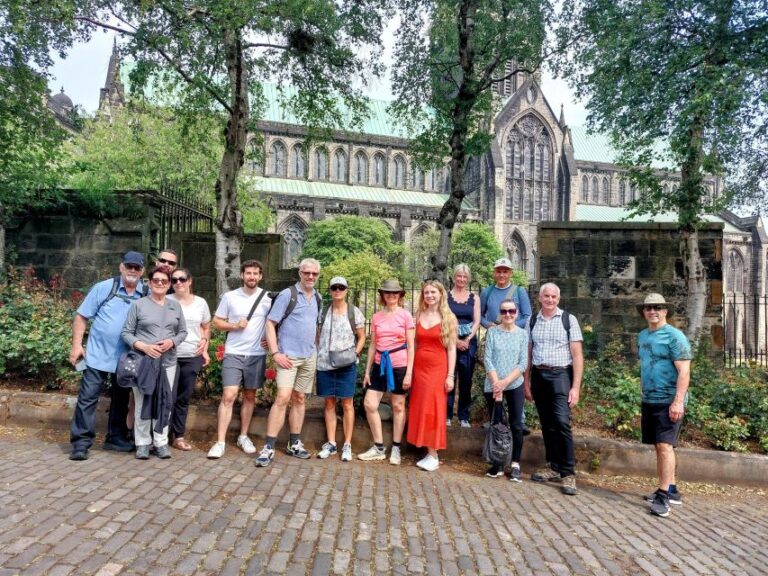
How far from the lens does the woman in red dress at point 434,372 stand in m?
5.07

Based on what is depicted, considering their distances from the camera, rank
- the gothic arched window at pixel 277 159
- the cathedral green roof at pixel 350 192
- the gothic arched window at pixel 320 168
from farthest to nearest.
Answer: the gothic arched window at pixel 320 168 → the gothic arched window at pixel 277 159 → the cathedral green roof at pixel 350 192

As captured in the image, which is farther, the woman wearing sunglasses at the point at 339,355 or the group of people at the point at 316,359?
the woman wearing sunglasses at the point at 339,355

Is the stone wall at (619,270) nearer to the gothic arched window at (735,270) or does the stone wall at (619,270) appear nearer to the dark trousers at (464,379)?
the dark trousers at (464,379)

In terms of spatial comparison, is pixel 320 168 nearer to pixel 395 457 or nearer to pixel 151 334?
pixel 151 334

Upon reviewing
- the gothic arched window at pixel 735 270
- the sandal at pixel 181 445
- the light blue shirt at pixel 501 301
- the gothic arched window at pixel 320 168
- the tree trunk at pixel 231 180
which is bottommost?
the sandal at pixel 181 445

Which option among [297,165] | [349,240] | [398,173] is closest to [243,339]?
[349,240]

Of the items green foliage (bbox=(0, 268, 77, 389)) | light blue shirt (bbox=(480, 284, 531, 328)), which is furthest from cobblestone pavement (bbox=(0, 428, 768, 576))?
light blue shirt (bbox=(480, 284, 531, 328))

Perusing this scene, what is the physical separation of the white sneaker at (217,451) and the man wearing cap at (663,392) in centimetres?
381

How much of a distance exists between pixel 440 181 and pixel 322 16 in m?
47.6

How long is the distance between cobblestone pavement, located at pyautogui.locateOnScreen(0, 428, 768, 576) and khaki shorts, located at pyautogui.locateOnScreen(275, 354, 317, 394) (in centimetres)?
71

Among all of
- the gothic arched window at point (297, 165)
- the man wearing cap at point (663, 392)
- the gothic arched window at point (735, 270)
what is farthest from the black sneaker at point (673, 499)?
the gothic arched window at point (735, 270)

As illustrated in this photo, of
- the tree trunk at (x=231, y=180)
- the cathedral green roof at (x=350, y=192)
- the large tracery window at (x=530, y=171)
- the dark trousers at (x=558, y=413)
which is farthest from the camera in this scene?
the large tracery window at (x=530, y=171)

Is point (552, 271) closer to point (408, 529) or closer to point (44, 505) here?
point (408, 529)

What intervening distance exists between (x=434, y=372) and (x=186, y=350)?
240 cm
